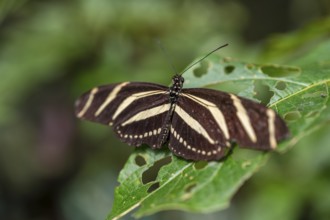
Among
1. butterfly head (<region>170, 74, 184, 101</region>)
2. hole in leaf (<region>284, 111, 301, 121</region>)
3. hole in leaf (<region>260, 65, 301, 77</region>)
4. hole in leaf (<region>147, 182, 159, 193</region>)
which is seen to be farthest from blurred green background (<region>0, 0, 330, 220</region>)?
hole in leaf (<region>147, 182, 159, 193</region>)

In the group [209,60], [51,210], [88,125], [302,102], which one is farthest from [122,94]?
[51,210]

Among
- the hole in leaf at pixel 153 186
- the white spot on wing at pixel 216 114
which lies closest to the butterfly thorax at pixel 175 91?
the white spot on wing at pixel 216 114

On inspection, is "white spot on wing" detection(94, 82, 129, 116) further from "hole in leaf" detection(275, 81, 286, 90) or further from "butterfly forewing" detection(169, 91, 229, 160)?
"hole in leaf" detection(275, 81, 286, 90)

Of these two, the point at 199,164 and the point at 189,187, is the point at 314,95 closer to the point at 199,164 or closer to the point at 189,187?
the point at 199,164

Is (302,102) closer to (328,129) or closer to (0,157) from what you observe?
(328,129)

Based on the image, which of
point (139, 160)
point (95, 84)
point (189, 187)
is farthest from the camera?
point (95, 84)

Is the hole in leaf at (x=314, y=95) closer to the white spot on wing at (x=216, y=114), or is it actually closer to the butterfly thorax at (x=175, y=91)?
the white spot on wing at (x=216, y=114)

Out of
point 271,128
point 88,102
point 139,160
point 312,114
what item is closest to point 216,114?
point 271,128
